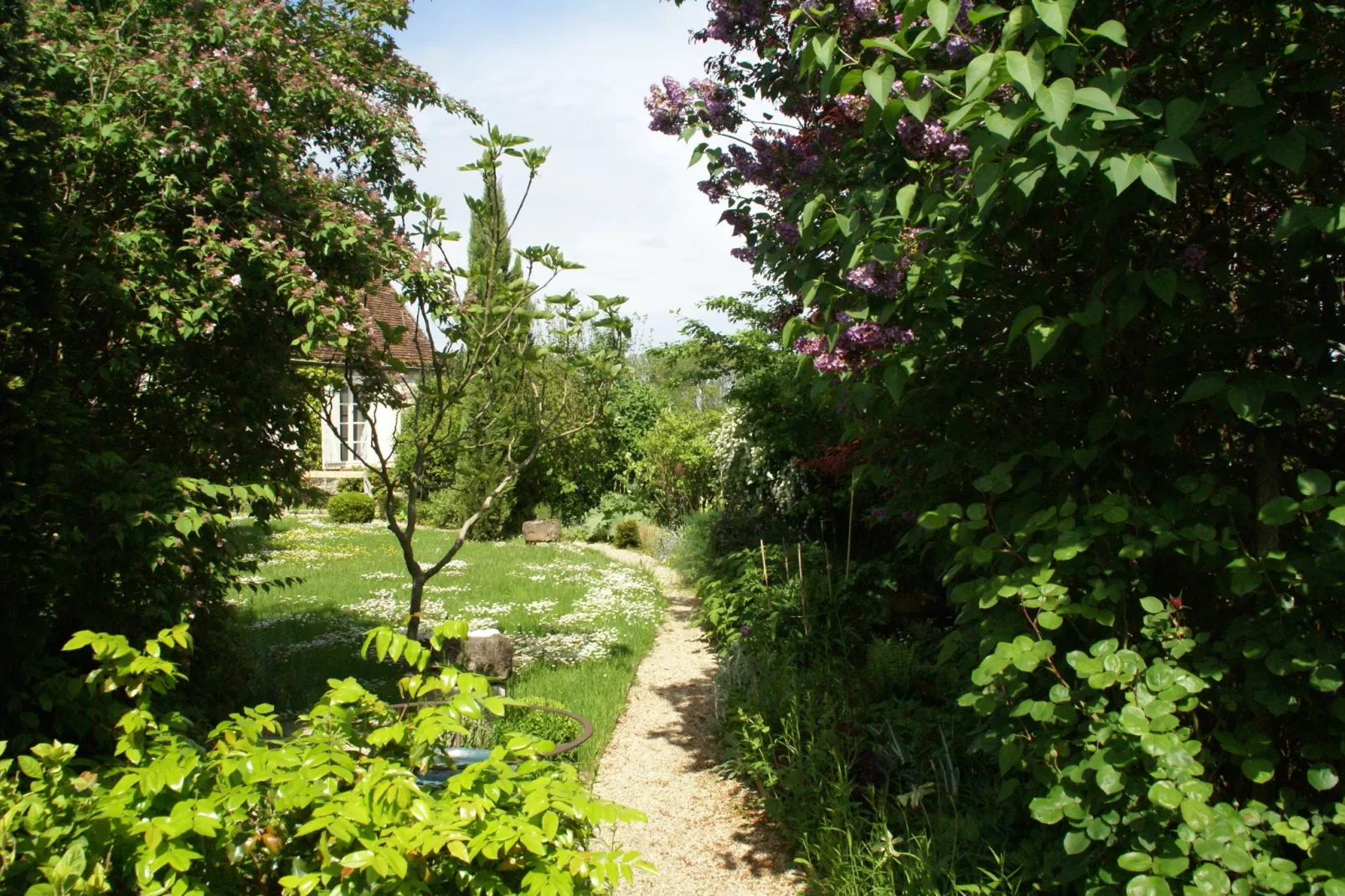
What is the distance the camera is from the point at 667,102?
141 inches

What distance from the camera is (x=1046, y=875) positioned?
2344mm

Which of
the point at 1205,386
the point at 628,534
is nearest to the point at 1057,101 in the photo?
the point at 1205,386

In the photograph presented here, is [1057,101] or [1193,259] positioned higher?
[1057,101]

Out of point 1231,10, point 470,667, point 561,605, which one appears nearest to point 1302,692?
point 1231,10

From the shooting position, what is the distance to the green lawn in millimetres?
5621

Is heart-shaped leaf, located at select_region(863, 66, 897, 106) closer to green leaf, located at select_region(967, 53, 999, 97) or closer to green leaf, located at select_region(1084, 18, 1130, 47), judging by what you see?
green leaf, located at select_region(967, 53, 999, 97)

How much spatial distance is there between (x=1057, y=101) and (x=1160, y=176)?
9.6 inches

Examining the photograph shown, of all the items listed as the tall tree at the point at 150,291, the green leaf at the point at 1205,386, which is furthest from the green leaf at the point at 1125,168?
the tall tree at the point at 150,291

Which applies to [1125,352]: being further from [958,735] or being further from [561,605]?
[561,605]

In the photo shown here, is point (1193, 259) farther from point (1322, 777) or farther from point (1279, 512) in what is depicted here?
point (1322, 777)

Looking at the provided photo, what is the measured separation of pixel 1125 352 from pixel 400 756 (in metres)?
2.11

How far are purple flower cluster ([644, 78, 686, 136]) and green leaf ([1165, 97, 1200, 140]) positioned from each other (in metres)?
2.23

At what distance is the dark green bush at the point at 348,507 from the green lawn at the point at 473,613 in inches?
102

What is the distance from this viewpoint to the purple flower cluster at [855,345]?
249 centimetres
